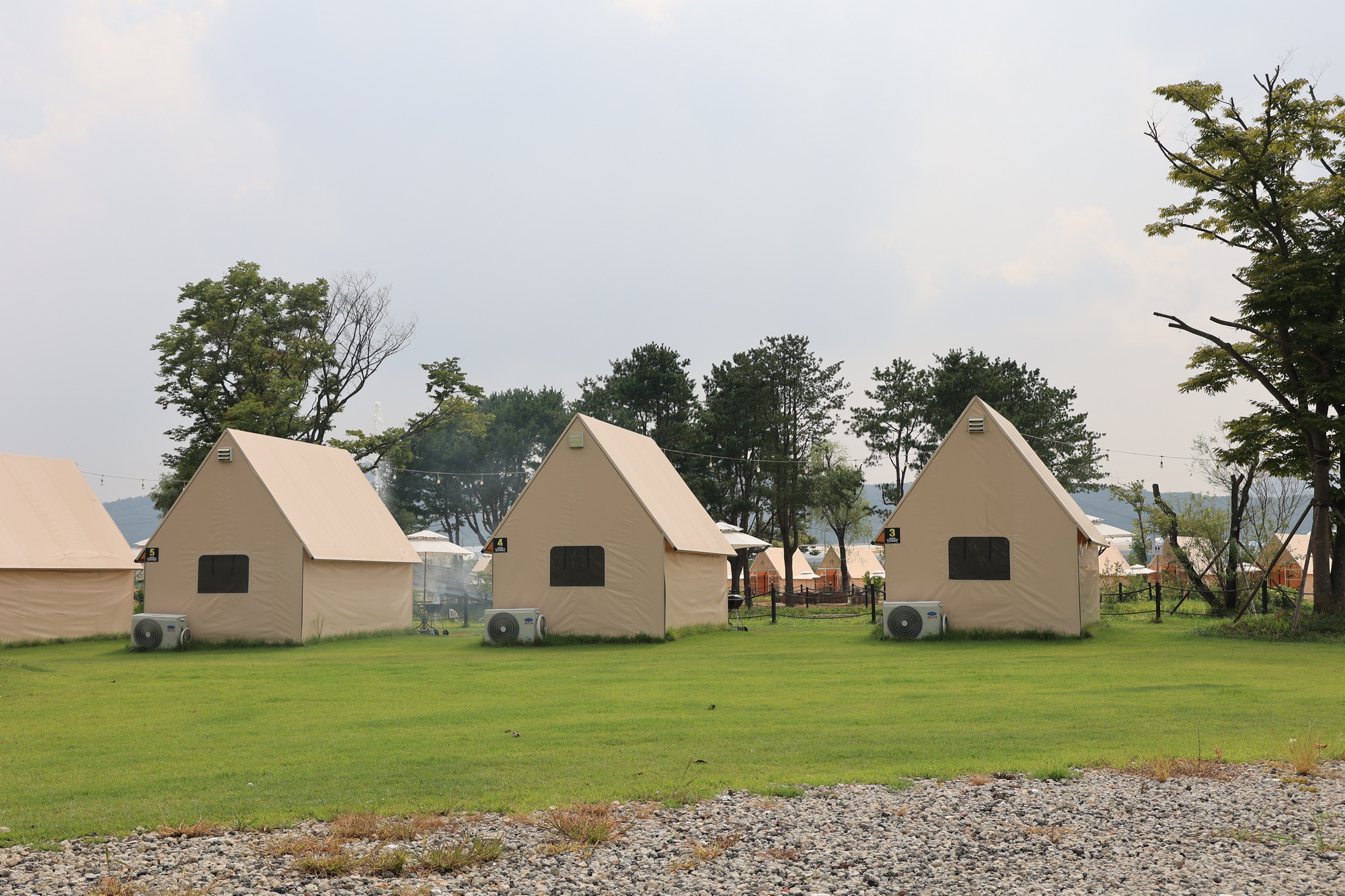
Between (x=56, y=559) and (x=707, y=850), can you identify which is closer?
(x=707, y=850)

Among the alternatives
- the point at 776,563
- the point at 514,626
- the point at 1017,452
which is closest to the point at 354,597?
the point at 514,626

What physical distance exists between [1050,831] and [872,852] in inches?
43.2

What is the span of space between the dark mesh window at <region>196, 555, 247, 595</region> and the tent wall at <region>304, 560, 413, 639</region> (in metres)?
1.53

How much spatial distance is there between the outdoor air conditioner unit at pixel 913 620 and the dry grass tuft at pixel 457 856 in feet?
56.3

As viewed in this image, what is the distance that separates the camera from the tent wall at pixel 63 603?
25.0m

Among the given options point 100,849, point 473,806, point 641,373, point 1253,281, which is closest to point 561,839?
point 473,806

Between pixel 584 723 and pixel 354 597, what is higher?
pixel 354 597

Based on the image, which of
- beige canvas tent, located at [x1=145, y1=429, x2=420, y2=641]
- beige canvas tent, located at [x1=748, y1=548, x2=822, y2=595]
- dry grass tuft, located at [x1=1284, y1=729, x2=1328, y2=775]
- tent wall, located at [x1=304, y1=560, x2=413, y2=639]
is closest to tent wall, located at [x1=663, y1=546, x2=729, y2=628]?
beige canvas tent, located at [x1=145, y1=429, x2=420, y2=641]

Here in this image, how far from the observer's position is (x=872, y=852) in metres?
5.78

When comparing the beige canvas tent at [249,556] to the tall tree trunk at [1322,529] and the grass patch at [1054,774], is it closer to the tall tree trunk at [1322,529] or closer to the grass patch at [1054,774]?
the grass patch at [1054,774]

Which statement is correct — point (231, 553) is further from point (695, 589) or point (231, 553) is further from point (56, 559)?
point (695, 589)

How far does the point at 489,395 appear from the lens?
67.8 meters

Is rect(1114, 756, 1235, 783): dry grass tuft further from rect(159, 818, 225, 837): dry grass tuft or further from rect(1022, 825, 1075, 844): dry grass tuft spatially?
rect(159, 818, 225, 837): dry grass tuft

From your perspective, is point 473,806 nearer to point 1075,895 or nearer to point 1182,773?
point 1075,895
